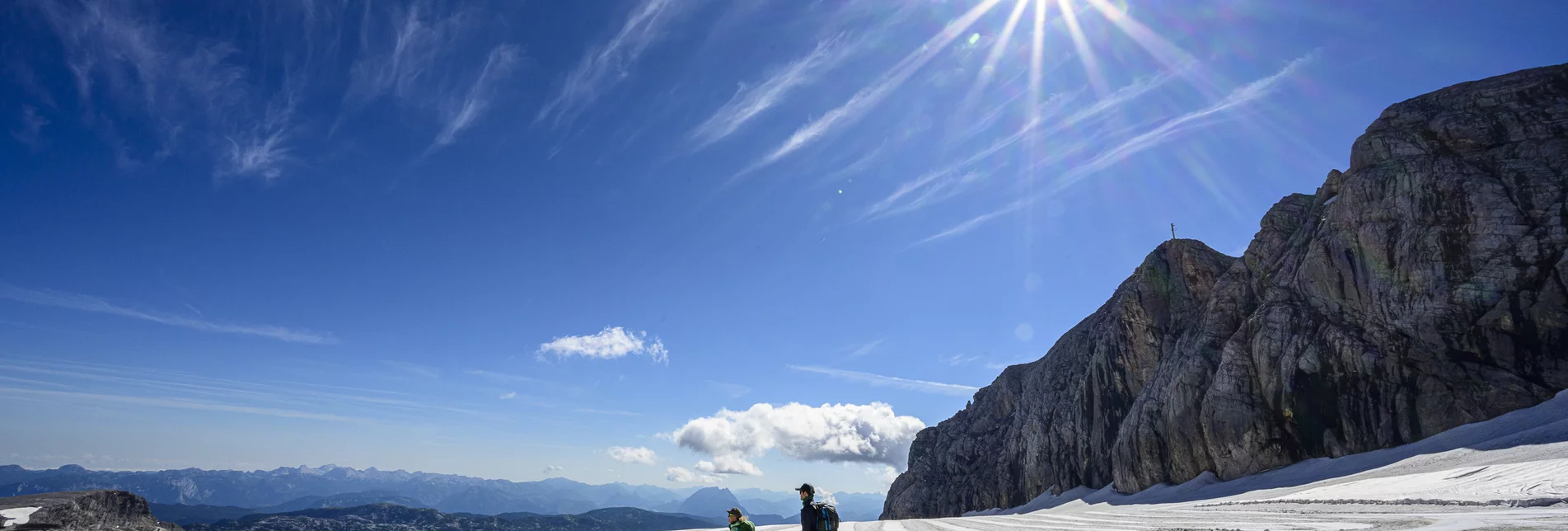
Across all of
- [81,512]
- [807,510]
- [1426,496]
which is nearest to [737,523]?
[807,510]

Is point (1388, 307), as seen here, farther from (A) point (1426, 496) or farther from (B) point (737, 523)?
(B) point (737, 523)

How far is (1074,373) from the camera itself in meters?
82.8

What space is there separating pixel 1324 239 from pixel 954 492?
65602 mm

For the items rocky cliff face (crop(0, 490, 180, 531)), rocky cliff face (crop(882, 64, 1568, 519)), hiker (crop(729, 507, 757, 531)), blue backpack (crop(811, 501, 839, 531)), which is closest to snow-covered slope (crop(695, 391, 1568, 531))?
rocky cliff face (crop(882, 64, 1568, 519))

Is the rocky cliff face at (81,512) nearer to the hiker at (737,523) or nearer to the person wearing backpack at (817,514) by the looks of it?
the hiker at (737,523)

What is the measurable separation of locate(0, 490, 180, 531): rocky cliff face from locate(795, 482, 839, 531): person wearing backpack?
2624 centimetres

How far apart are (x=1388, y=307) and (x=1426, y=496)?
34.5 metres

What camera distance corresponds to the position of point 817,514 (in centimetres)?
1230

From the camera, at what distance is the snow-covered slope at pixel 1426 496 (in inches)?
489

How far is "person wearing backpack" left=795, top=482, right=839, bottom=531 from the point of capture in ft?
39.7

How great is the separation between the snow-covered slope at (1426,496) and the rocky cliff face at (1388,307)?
466cm

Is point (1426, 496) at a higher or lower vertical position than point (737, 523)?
higher

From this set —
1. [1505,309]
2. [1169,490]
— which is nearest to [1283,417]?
[1169,490]

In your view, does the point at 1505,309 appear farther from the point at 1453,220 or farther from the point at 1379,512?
the point at 1379,512
